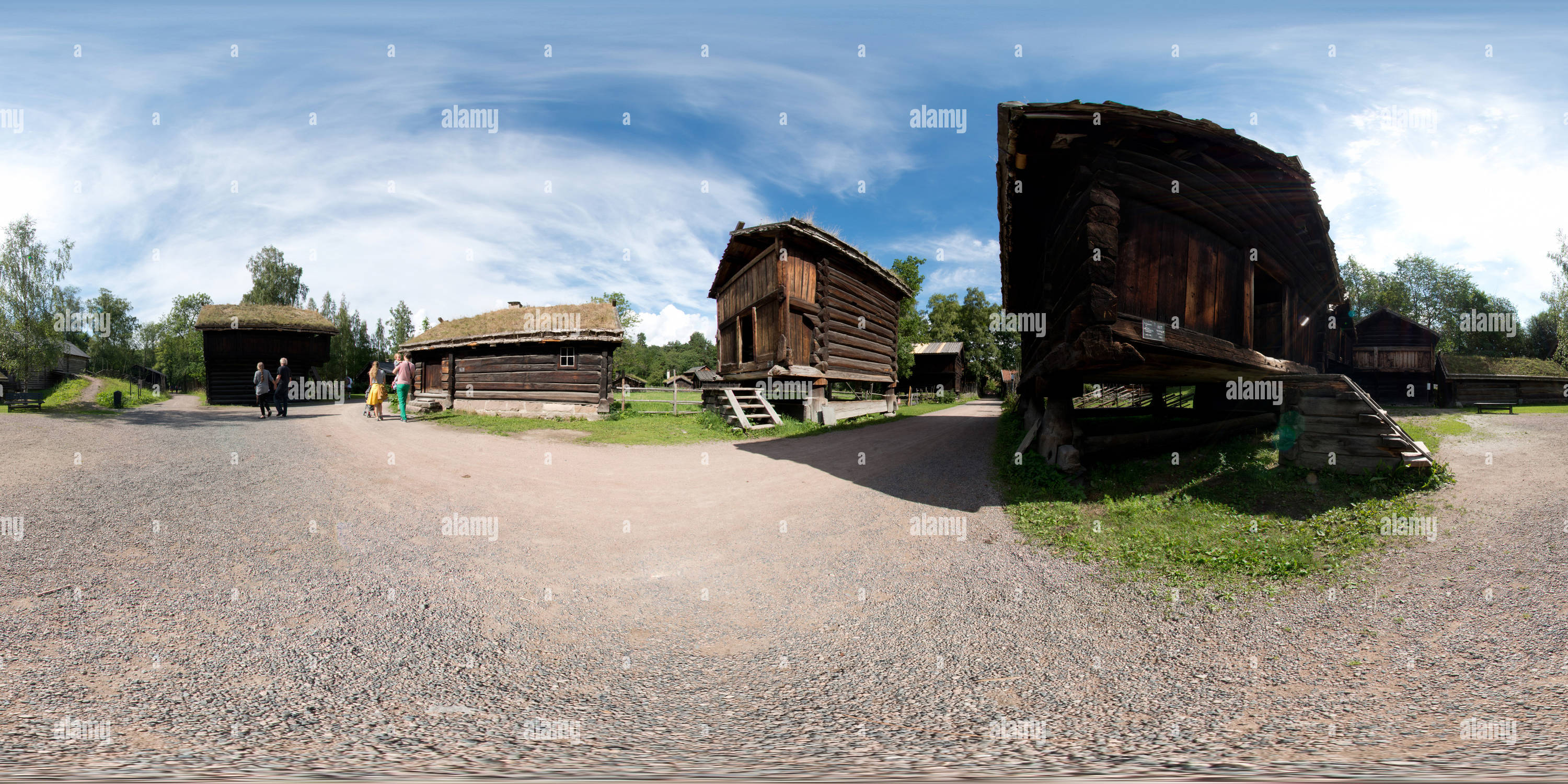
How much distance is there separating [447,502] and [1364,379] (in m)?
42.2

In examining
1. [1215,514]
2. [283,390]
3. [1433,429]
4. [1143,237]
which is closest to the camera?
[1215,514]

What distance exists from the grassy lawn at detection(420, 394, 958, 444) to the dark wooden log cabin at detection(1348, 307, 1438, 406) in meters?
26.9

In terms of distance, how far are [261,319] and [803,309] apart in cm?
Result: 3296

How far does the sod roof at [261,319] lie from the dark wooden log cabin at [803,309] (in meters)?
26.7

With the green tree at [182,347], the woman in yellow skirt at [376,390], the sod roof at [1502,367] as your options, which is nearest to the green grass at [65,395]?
the woman in yellow skirt at [376,390]

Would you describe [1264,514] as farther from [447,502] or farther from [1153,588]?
[447,502]

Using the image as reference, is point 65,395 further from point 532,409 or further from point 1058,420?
point 1058,420

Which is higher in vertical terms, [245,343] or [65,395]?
[245,343]

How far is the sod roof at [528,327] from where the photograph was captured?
19.4 metres

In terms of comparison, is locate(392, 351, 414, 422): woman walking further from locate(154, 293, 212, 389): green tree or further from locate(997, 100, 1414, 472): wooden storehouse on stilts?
locate(154, 293, 212, 389): green tree

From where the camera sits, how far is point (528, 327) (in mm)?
21000

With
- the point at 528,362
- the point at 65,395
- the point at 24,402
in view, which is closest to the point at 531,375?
the point at 528,362

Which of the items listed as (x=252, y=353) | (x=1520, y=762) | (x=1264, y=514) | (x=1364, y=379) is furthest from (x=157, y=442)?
(x=1364, y=379)

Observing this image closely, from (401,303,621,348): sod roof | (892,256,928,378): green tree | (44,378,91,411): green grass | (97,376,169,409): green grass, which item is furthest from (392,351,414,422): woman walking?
(892,256,928,378): green tree
